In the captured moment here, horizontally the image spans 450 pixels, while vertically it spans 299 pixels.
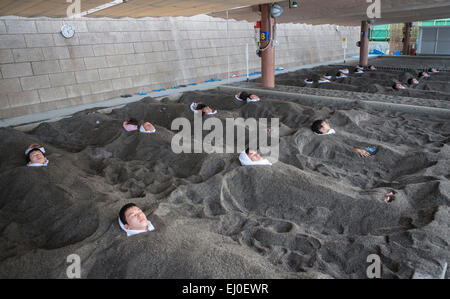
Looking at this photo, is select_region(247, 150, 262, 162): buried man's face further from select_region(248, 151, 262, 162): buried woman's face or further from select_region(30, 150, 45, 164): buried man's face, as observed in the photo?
select_region(30, 150, 45, 164): buried man's face

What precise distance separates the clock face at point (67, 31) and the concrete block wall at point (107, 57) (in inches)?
4.5

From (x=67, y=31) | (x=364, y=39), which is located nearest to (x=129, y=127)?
(x=67, y=31)

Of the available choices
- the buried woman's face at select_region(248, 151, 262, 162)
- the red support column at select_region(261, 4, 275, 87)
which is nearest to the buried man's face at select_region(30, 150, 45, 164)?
the buried woman's face at select_region(248, 151, 262, 162)

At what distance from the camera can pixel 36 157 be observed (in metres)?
4.52

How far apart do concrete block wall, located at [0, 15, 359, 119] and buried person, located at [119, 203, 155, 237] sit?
672 centimetres

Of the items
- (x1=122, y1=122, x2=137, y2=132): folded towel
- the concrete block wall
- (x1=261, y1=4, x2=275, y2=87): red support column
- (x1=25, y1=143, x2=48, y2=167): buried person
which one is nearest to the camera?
(x1=25, y1=143, x2=48, y2=167): buried person

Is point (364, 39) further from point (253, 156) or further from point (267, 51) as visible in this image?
point (253, 156)

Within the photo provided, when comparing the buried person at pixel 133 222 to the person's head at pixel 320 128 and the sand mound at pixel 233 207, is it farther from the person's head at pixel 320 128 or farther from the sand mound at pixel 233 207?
the person's head at pixel 320 128

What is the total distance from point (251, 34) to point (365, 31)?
549 cm

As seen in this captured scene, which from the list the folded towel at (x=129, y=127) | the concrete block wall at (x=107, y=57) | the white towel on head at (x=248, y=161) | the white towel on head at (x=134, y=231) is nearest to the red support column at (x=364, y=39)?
the concrete block wall at (x=107, y=57)

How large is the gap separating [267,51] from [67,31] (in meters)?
5.54

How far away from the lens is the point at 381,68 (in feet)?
47.0

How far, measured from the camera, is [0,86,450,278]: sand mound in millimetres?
2621

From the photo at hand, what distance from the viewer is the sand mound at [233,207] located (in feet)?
8.60
